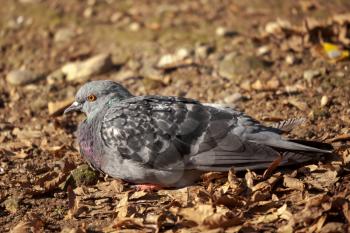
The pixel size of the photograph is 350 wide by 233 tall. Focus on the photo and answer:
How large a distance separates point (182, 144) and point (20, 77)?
4.29m

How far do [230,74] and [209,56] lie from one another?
73 cm

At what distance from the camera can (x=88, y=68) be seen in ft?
29.0

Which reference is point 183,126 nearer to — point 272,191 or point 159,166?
point 159,166

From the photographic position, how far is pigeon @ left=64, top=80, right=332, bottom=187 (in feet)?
18.0

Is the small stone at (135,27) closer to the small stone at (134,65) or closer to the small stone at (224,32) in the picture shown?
the small stone at (134,65)

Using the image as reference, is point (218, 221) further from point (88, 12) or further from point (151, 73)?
point (88, 12)

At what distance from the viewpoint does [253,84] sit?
784cm

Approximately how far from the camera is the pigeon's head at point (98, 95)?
6492 mm

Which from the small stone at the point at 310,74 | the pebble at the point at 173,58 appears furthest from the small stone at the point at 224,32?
the small stone at the point at 310,74

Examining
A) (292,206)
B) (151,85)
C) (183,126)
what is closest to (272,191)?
(292,206)

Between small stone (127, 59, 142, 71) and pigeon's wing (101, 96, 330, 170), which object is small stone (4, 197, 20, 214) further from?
small stone (127, 59, 142, 71)

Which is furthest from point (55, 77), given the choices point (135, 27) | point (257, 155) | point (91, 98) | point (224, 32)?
point (257, 155)

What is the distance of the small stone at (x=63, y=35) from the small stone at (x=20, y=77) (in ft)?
4.22

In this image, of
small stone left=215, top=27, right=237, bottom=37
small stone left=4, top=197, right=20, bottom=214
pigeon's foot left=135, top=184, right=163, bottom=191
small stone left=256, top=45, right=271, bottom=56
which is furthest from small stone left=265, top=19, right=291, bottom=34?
small stone left=4, top=197, right=20, bottom=214
